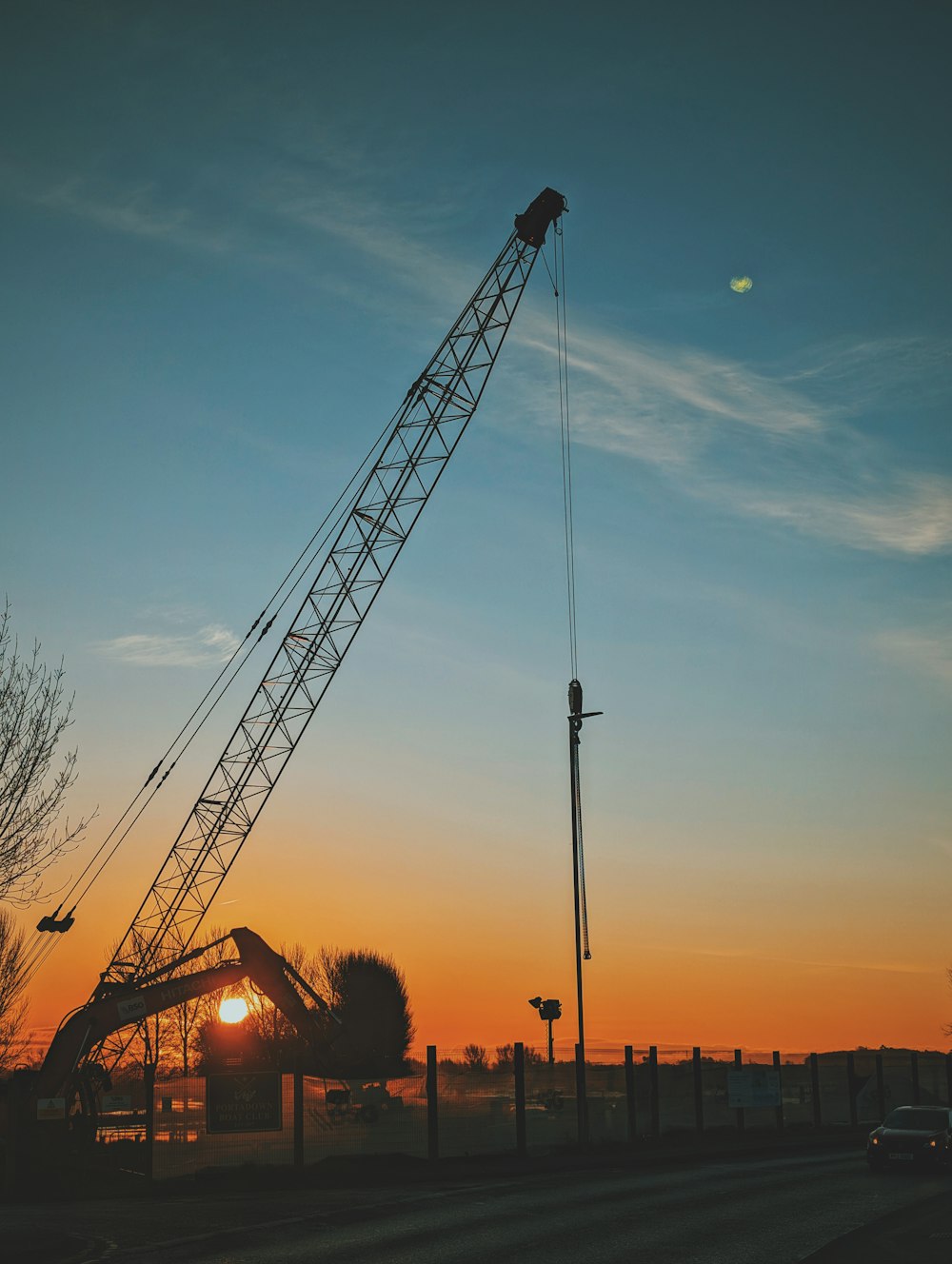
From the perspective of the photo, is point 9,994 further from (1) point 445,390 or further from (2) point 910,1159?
(2) point 910,1159

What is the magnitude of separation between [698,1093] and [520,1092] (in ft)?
33.8

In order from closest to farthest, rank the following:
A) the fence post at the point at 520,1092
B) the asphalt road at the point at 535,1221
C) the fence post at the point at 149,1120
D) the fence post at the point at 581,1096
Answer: the asphalt road at the point at 535,1221 → the fence post at the point at 149,1120 → the fence post at the point at 520,1092 → the fence post at the point at 581,1096

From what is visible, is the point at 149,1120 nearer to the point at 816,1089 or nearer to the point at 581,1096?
the point at 581,1096

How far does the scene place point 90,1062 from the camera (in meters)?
37.4

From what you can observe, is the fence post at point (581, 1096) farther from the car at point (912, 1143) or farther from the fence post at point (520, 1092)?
the car at point (912, 1143)

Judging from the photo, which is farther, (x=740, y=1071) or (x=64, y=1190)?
(x=740, y=1071)

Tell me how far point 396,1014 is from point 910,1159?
274 ft

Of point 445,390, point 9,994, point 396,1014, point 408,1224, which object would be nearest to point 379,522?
point 445,390

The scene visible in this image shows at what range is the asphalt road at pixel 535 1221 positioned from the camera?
17.2 m

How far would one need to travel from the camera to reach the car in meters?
29.7

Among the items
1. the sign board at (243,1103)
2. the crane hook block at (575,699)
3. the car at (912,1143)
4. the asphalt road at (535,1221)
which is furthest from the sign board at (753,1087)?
the sign board at (243,1103)

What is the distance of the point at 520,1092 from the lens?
121 feet

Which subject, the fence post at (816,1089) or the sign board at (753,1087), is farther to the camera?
the fence post at (816,1089)

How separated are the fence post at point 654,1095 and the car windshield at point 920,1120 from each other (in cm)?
1260
